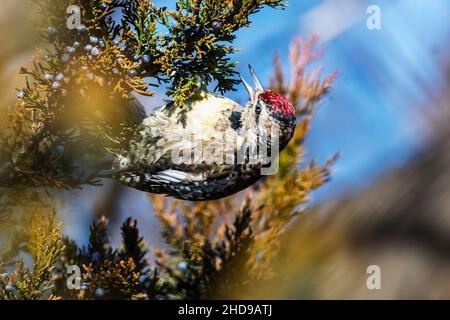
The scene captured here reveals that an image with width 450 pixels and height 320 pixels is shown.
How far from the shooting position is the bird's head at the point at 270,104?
931 millimetres

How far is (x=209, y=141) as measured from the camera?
94 cm

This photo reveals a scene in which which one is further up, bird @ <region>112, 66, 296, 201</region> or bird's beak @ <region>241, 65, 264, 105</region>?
bird's beak @ <region>241, 65, 264, 105</region>

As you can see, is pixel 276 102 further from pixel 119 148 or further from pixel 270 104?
pixel 119 148

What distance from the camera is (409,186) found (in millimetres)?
1345

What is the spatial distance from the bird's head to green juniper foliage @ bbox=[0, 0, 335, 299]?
47 millimetres

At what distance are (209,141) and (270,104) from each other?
13 cm

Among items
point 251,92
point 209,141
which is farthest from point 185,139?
point 251,92

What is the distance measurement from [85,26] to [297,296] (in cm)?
80

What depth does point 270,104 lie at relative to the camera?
36.9 inches

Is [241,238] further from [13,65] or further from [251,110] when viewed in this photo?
[13,65]

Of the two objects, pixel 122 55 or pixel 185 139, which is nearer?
pixel 122 55

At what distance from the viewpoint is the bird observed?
942 mm

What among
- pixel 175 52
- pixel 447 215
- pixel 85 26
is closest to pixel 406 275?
pixel 447 215

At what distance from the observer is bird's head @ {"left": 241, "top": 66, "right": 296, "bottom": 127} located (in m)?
0.93
